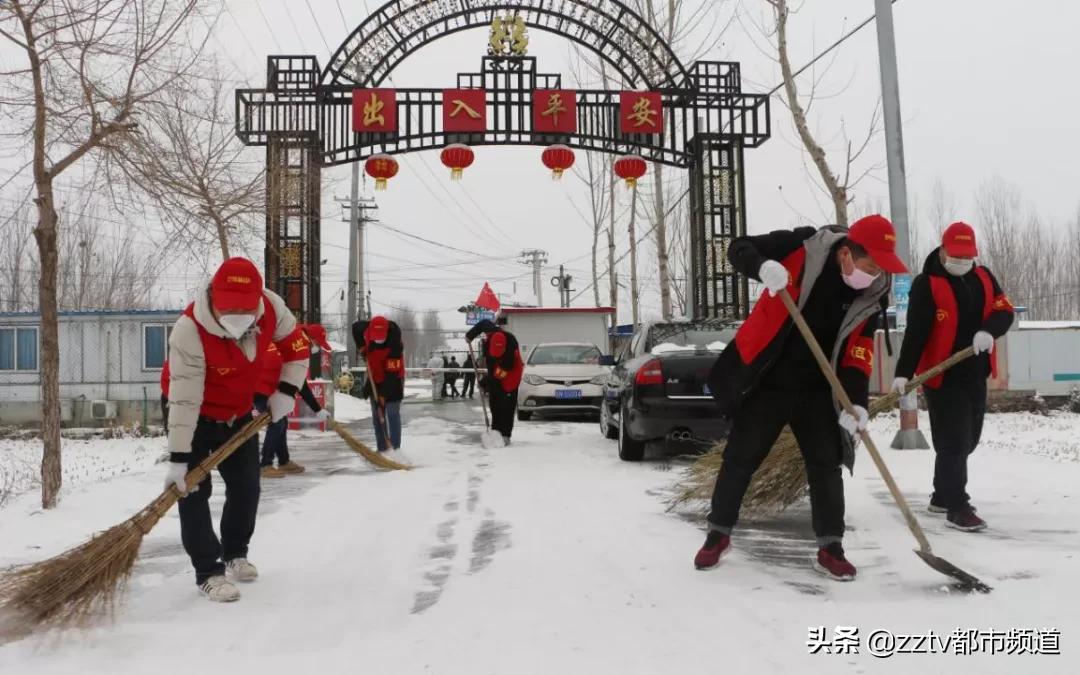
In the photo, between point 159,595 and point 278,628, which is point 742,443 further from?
point 159,595

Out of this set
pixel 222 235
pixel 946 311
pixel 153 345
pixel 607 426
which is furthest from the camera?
pixel 153 345

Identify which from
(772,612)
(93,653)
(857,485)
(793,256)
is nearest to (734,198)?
(857,485)

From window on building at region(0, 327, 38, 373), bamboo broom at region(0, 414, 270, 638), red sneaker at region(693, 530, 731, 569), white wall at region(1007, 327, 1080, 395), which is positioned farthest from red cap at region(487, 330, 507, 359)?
window on building at region(0, 327, 38, 373)

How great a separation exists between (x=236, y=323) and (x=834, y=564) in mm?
2947

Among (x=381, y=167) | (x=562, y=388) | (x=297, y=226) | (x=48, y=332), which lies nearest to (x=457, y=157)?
(x=381, y=167)

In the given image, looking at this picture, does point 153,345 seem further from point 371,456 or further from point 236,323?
point 236,323

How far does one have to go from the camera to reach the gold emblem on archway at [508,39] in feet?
49.7

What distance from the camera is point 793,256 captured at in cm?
399

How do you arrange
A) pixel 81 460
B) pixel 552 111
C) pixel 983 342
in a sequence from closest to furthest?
pixel 983 342, pixel 81 460, pixel 552 111

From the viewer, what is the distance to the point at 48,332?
6801 mm

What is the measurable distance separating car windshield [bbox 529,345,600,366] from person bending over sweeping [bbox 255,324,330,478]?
4503mm

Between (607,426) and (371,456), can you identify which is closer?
(371,456)

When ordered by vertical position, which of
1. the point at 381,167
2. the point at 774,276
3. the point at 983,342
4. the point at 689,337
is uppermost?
the point at 381,167

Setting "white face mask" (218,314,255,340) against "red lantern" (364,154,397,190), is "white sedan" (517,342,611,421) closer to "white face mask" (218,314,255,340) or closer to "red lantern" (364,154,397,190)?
"red lantern" (364,154,397,190)
